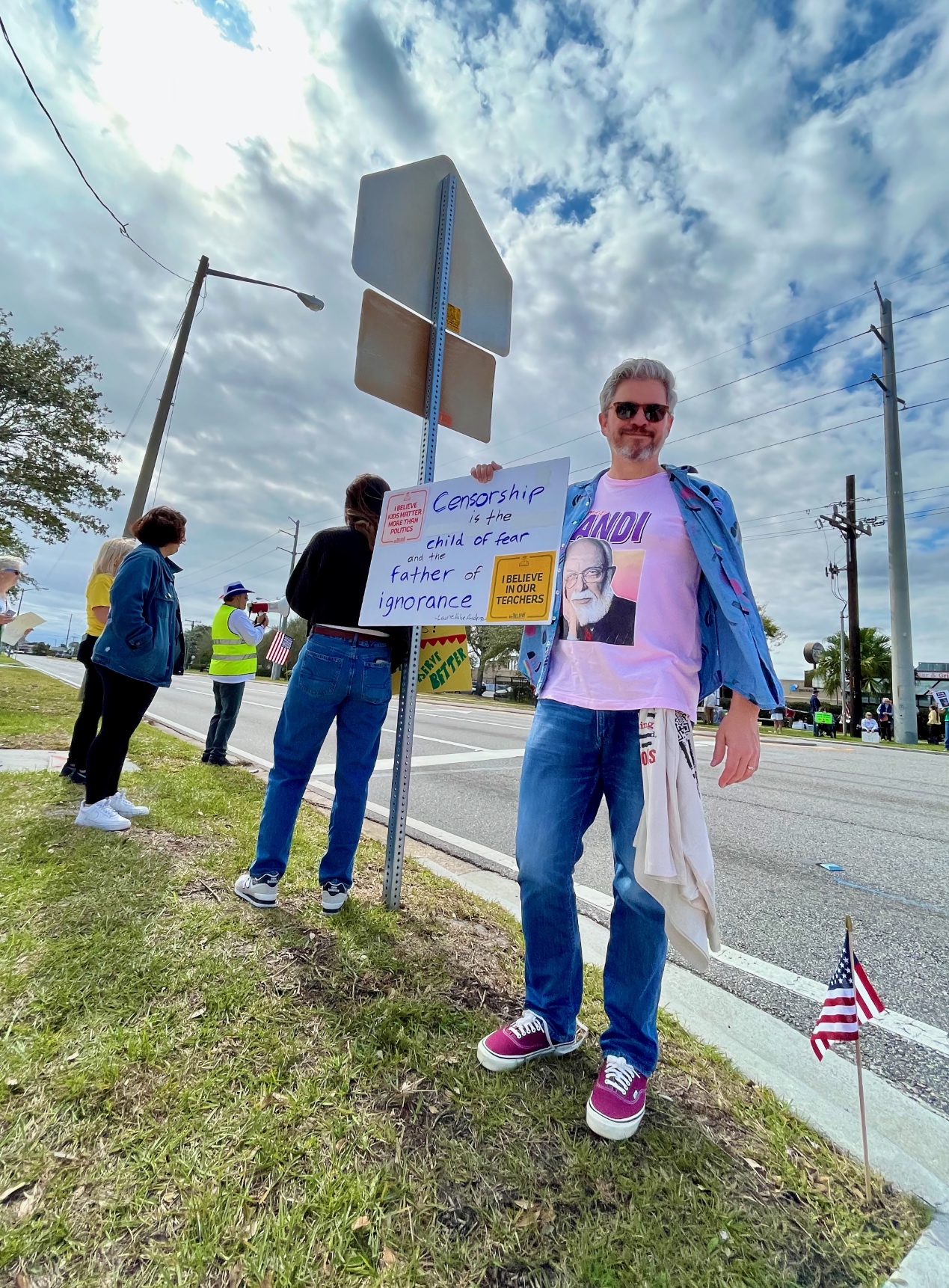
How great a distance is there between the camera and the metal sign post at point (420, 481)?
2572 mm

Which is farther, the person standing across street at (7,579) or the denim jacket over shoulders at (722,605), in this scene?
the person standing across street at (7,579)

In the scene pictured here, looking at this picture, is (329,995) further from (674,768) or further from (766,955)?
(766,955)

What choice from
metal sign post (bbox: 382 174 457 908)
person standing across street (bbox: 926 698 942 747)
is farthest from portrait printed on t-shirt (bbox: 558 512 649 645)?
person standing across street (bbox: 926 698 942 747)

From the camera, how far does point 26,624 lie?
630 cm

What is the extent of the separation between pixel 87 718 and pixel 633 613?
403cm

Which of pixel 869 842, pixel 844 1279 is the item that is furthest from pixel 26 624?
pixel 869 842

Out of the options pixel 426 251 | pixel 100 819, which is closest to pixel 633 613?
pixel 426 251

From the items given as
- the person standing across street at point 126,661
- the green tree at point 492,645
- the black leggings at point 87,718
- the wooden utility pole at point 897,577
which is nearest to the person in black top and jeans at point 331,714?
the person standing across street at point 126,661

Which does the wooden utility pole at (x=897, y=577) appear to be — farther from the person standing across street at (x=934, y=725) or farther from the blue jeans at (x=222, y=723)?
the blue jeans at (x=222, y=723)

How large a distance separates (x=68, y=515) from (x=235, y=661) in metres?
11.4

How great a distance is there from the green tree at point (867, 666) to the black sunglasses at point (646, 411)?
48333mm

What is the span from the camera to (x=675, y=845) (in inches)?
58.6

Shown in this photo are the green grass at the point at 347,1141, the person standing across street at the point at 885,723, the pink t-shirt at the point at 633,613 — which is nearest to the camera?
the green grass at the point at 347,1141

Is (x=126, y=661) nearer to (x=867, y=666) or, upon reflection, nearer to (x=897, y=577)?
(x=897, y=577)
